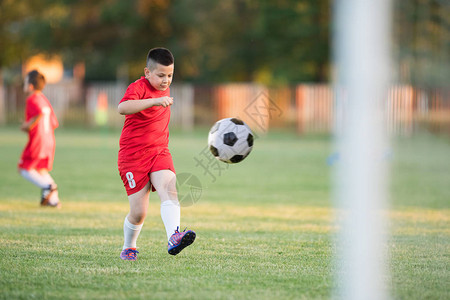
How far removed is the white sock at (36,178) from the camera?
845 centimetres

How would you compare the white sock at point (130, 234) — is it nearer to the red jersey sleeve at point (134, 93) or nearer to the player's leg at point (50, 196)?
the red jersey sleeve at point (134, 93)

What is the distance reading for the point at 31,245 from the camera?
584 centimetres

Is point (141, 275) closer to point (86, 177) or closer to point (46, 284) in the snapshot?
point (46, 284)

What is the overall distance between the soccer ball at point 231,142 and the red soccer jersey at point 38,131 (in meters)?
3.51

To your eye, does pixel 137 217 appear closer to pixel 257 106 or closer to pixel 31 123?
pixel 31 123

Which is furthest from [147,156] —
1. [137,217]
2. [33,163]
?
[33,163]

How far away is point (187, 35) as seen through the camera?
4100cm

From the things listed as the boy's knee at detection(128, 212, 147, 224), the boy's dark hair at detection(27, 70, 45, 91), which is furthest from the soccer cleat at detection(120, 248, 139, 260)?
the boy's dark hair at detection(27, 70, 45, 91)

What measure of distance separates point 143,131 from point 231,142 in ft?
3.37

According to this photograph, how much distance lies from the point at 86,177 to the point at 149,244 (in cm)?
627

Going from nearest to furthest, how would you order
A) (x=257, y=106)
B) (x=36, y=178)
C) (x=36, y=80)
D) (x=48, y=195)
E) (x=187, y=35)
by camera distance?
1. (x=48, y=195)
2. (x=36, y=178)
3. (x=36, y=80)
4. (x=257, y=106)
5. (x=187, y=35)

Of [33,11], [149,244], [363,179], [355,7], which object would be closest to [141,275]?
[149,244]

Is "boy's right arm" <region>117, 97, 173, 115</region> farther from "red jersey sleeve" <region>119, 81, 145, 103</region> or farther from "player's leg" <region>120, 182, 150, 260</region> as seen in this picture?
"player's leg" <region>120, 182, 150, 260</region>

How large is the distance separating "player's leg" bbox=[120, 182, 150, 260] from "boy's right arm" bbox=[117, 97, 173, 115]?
0.69 meters
